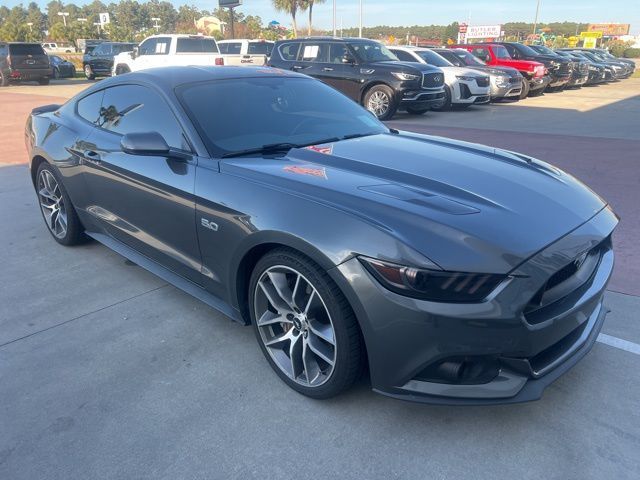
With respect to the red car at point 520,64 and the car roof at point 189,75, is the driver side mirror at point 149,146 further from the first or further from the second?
the red car at point 520,64

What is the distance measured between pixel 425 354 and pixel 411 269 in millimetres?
350

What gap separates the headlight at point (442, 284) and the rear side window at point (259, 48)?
18.6 m

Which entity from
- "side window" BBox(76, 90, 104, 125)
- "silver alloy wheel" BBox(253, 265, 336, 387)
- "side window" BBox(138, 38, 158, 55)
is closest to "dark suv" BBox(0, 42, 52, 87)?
"side window" BBox(138, 38, 158, 55)

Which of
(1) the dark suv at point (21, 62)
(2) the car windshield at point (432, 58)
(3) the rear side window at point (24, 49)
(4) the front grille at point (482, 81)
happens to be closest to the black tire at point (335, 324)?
(4) the front grille at point (482, 81)

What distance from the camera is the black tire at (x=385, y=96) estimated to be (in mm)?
12188

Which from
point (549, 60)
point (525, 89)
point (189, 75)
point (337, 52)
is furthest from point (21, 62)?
point (189, 75)

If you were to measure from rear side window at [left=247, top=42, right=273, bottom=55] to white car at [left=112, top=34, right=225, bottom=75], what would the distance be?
1.60 metres

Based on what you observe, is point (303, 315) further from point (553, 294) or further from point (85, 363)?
point (85, 363)

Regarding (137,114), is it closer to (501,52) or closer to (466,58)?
(466,58)

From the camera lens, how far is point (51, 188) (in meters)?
4.67

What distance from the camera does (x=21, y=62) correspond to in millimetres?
22812

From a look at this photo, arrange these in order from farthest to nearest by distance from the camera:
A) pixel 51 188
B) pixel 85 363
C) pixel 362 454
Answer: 1. pixel 51 188
2. pixel 85 363
3. pixel 362 454

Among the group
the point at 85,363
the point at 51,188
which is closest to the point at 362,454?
the point at 85,363

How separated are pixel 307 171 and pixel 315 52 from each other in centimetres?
1125
